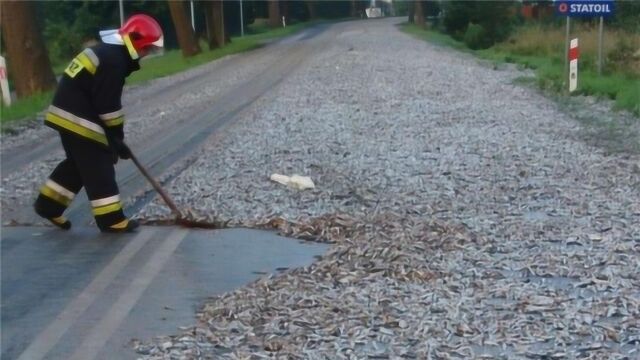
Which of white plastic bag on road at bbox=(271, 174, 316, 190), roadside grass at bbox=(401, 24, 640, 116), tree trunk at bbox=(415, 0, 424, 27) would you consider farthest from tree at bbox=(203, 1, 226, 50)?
white plastic bag on road at bbox=(271, 174, 316, 190)

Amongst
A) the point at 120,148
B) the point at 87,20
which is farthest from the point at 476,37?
the point at 120,148

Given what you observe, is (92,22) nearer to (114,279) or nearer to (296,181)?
(296,181)

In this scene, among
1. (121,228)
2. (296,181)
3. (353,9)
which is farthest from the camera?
(353,9)

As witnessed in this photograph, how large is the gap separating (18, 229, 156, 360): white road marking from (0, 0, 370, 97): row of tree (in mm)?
16950

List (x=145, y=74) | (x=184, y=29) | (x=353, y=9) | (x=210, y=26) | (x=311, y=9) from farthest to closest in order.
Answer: (x=353, y=9) → (x=311, y=9) → (x=210, y=26) → (x=184, y=29) → (x=145, y=74)

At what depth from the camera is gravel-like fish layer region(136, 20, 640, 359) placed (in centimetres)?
630

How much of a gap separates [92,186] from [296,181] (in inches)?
87.8

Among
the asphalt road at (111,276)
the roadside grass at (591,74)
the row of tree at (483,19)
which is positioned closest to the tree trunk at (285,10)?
the row of tree at (483,19)

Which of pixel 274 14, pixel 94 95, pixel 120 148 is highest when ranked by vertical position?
pixel 94 95

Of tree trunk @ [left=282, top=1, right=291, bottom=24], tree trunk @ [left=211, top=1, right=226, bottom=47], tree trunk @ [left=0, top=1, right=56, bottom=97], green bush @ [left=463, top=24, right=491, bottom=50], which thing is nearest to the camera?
tree trunk @ [left=0, top=1, right=56, bottom=97]

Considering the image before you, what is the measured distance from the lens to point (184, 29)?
47.3m

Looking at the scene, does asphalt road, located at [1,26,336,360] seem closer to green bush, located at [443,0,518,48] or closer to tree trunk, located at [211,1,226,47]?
tree trunk, located at [211,1,226,47]

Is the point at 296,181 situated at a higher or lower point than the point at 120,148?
lower

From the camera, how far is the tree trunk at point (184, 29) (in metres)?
46.4
